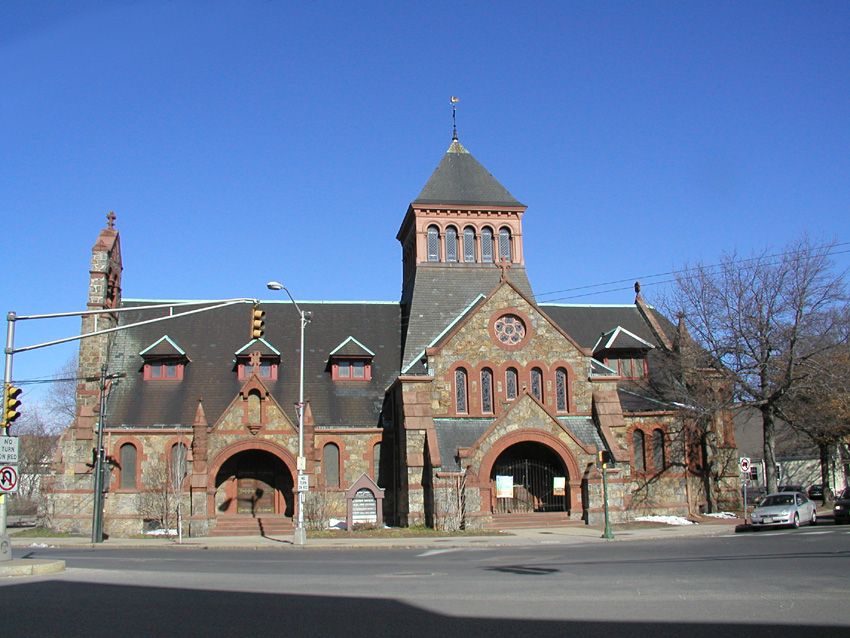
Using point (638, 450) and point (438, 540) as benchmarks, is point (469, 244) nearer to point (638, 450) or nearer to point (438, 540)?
point (638, 450)

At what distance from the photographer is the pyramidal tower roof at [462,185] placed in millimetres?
42469

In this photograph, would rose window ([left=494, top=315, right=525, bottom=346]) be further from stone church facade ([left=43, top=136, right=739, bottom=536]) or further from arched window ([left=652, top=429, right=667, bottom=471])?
arched window ([left=652, top=429, right=667, bottom=471])

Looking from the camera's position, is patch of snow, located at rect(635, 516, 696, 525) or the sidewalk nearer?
the sidewalk

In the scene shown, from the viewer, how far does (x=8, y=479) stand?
18.2m

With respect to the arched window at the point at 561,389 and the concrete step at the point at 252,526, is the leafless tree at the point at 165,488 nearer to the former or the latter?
the concrete step at the point at 252,526

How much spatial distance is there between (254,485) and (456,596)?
25457 mm

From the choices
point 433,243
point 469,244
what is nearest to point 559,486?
point 469,244

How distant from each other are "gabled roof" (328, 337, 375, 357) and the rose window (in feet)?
23.2

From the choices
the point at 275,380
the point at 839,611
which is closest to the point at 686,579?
the point at 839,611

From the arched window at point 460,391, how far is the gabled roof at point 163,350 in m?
13.5

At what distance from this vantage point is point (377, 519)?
1307 inches

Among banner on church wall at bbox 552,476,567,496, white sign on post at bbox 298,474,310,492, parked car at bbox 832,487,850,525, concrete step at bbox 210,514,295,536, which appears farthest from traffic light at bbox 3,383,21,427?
parked car at bbox 832,487,850,525

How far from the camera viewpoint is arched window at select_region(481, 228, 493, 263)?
4253cm

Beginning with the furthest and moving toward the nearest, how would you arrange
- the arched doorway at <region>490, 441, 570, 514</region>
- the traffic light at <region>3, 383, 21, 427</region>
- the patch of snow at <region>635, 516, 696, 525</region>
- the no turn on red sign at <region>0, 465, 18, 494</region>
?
the patch of snow at <region>635, 516, 696, 525</region>, the arched doorway at <region>490, 441, 570, 514</region>, the traffic light at <region>3, 383, 21, 427</region>, the no turn on red sign at <region>0, 465, 18, 494</region>
